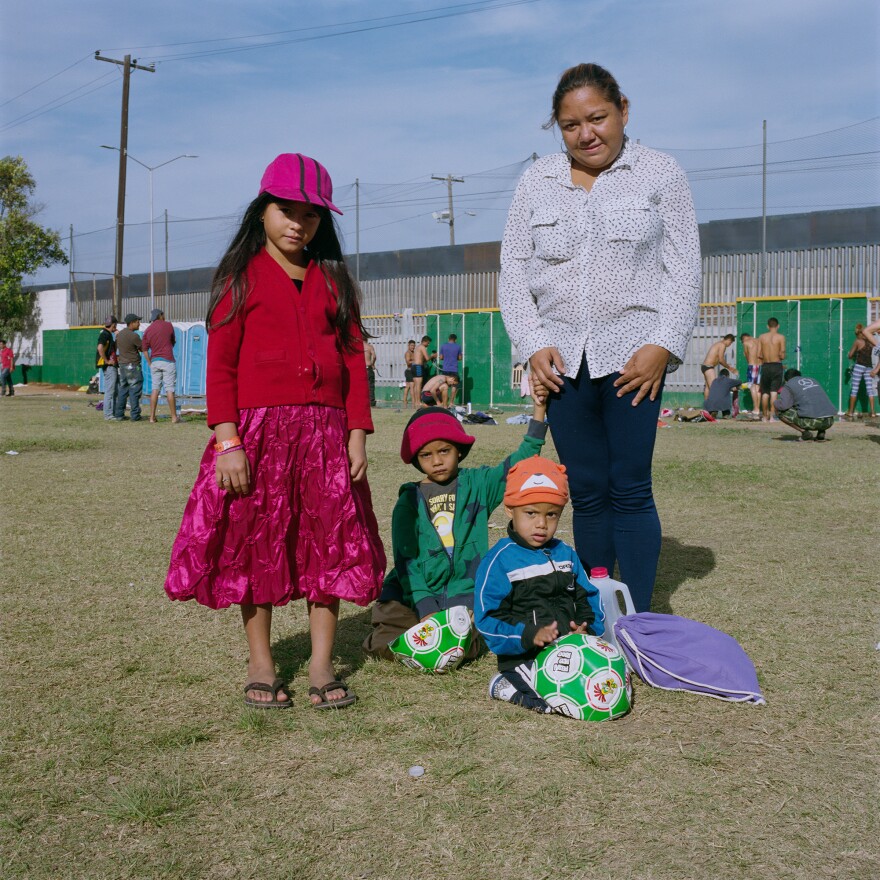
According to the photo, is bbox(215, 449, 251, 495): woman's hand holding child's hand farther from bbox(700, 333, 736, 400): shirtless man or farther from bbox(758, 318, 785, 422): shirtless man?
bbox(700, 333, 736, 400): shirtless man

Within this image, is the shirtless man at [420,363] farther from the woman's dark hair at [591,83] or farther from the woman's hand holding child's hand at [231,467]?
the woman's hand holding child's hand at [231,467]

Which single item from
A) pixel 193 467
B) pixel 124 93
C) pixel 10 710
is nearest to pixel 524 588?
pixel 10 710

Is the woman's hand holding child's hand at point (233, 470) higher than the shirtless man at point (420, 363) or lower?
lower

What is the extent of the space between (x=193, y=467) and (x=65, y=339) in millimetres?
31657

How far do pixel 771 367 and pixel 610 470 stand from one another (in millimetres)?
15524

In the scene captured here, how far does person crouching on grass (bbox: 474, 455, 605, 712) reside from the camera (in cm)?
334

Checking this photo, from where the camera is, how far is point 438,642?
3535 millimetres

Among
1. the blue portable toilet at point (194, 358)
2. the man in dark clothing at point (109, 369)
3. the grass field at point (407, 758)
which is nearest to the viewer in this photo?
the grass field at point (407, 758)

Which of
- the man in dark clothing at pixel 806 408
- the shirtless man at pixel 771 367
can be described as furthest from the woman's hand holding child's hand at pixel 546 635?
the shirtless man at pixel 771 367

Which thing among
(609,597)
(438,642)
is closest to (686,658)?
(609,597)

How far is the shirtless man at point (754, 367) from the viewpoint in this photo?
1953cm

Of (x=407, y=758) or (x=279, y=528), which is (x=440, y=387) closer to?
(x=279, y=528)

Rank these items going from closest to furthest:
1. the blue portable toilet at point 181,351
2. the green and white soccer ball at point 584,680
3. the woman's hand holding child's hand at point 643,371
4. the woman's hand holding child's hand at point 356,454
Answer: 1. the green and white soccer ball at point 584,680
2. the woman's hand holding child's hand at point 356,454
3. the woman's hand holding child's hand at point 643,371
4. the blue portable toilet at point 181,351

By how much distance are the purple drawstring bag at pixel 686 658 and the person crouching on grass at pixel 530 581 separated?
0.51ft
